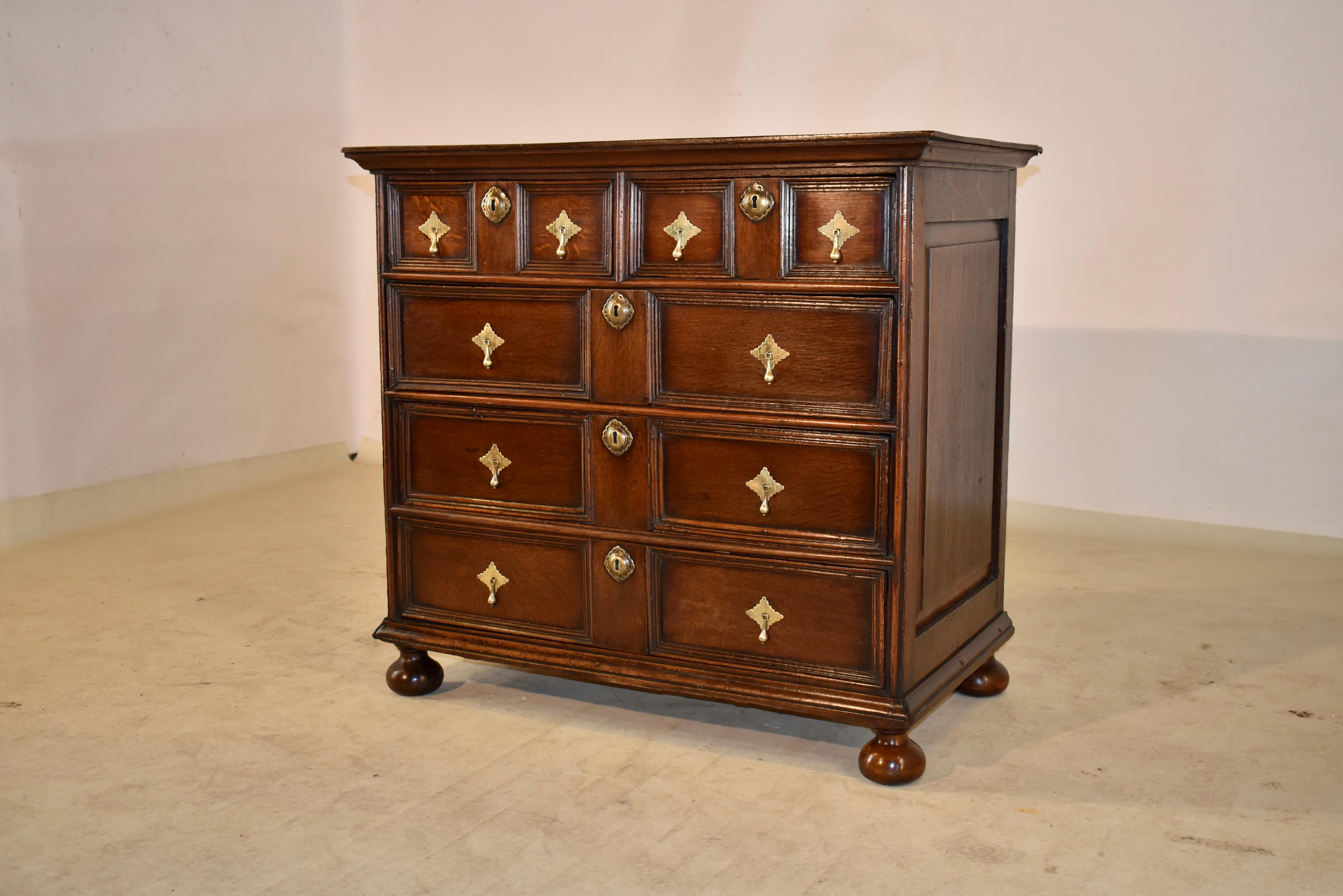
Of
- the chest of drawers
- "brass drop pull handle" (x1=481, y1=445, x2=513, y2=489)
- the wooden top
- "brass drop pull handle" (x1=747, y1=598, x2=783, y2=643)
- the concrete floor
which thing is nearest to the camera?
the concrete floor

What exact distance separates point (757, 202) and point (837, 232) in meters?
0.16

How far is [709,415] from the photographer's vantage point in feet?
7.81

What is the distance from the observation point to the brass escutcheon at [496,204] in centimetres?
252

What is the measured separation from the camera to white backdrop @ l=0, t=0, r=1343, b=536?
12.5 ft

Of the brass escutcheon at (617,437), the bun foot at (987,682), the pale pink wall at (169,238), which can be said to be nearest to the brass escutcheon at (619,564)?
the brass escutcheon at (617,437)

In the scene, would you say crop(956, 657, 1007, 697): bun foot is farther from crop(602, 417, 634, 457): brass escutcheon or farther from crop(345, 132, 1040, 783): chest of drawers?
crop(602, 417, 634, 457): brass escutcheon

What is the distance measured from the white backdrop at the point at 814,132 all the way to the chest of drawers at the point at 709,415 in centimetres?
152

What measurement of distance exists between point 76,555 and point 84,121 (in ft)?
4.76

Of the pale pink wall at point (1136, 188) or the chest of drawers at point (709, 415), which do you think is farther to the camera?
the pale pink wall at point (1136, 188)

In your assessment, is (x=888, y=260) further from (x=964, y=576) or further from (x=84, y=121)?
(x=84, y=121)

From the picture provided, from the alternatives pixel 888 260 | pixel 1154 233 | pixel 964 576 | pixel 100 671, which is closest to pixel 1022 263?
pixel 1154 233

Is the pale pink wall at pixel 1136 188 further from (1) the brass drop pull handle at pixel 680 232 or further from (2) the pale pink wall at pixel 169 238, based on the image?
(1) the brass drop pull handle at pixel 680 232

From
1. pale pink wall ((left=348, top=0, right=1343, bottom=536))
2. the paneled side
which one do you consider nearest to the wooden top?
the paneled side

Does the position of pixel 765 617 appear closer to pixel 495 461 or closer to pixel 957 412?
pixel 957 412
